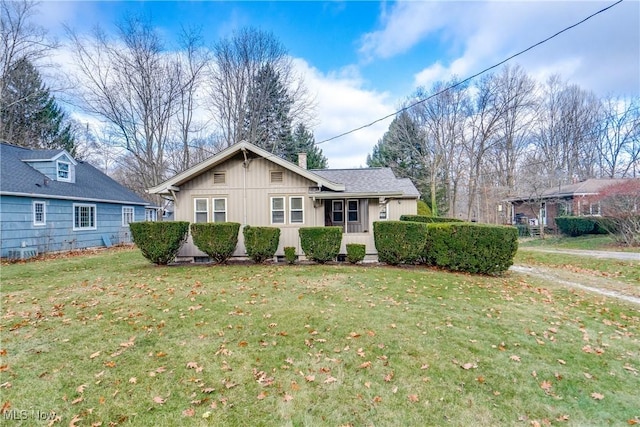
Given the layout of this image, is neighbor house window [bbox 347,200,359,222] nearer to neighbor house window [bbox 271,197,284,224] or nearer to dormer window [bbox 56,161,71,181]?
neighbor house window [bbox 271,197,284,224]

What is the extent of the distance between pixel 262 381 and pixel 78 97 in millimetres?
24977

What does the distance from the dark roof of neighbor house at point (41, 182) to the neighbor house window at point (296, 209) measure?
11484 millimetres

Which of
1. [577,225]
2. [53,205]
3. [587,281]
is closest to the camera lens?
[587,281]

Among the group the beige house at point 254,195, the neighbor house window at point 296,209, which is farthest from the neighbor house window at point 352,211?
the neighbor house window at point 296,209

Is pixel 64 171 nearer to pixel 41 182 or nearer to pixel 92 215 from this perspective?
pixel 41 182

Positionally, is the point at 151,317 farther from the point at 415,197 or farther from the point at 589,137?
the point at 589,137

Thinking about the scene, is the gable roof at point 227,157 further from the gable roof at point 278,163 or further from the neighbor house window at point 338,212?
the neighbor house window at point 338,212

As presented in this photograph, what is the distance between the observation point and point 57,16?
1892 centimetres

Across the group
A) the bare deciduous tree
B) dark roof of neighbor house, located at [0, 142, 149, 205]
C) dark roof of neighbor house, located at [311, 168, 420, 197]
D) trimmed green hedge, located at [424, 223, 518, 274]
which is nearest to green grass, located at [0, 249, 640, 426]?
trimmed green hedge, located at [424, 223, 518, 274]

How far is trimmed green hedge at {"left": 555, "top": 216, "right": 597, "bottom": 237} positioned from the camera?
19.6 m

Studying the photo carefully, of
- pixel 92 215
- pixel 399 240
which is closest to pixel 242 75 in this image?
pixel 92 215

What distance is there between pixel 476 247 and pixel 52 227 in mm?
18168

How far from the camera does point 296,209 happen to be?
12547 millimetres

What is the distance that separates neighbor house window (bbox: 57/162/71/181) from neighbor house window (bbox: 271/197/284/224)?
491 inches
